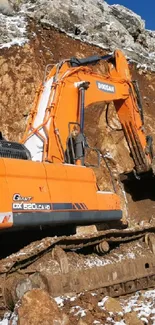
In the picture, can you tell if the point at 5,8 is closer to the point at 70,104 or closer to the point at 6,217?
the point at 70,104

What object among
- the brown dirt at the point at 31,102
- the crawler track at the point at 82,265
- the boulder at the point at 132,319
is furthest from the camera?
the brown dirt at the point at 31,102

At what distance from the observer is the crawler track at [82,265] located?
17.7 feet

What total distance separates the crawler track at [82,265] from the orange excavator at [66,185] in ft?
0.05

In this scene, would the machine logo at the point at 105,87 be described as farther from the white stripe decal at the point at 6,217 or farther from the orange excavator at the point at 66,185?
the white stripe decal at the point at 6,217

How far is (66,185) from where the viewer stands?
6.85 metres

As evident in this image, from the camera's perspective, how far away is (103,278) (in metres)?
6.46

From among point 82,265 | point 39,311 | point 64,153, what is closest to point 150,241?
point 82,265

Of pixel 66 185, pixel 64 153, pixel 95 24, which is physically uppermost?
pixel 95 24

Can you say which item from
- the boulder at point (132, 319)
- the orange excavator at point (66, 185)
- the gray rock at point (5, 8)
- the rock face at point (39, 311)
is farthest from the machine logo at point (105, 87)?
the gray rock at point (5, 8)

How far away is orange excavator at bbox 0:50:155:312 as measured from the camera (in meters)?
6.07

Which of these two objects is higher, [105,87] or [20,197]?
[105,87]

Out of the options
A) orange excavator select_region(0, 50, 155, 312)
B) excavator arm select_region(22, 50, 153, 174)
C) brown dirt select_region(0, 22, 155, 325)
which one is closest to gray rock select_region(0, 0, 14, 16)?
brown dirt select_region(0, 22, 155, 325)

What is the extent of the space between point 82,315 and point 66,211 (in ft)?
6.90

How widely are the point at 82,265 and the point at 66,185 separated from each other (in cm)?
116
